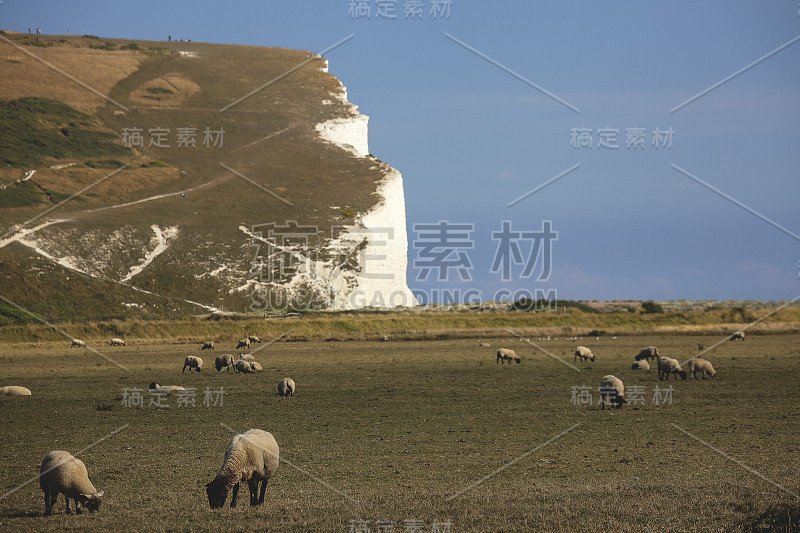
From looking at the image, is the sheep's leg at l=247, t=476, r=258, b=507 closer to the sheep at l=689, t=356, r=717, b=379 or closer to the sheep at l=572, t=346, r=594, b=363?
the sheep at l=689, t=356, r=717, b=379

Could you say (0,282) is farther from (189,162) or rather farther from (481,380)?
(481,380)

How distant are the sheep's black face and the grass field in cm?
23

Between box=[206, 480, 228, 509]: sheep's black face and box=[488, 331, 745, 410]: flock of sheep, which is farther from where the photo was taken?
box=[488, 331, 745, 410]: flock of sheep

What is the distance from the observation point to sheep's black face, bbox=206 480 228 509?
468 inches

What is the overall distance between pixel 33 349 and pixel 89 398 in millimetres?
27283

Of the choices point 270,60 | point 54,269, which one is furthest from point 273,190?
point 270,60

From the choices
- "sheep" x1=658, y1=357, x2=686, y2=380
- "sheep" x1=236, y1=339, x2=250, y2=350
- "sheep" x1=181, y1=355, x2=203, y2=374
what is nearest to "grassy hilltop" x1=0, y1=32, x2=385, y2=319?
"sheep" x1=236, y1=339, x2=250, y2=350

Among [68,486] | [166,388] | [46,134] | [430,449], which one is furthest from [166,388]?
[46,134]

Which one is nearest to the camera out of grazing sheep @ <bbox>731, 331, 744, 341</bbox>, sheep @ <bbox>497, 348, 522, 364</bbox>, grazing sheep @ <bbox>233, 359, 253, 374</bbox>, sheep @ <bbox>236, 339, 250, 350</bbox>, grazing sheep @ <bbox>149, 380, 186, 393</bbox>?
grazing sheep @ <bbox>149, 380, 186, 393</bbox>

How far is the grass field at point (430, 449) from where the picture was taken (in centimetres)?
1073

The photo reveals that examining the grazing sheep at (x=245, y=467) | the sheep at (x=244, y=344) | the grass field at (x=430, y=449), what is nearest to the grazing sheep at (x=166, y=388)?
the grass field at (x=430, y=449)

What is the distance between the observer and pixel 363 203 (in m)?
113

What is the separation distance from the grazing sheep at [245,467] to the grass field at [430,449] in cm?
34

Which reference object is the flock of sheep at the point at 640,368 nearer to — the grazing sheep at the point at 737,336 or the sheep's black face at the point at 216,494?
the sheep's black face at the point at 216,494
